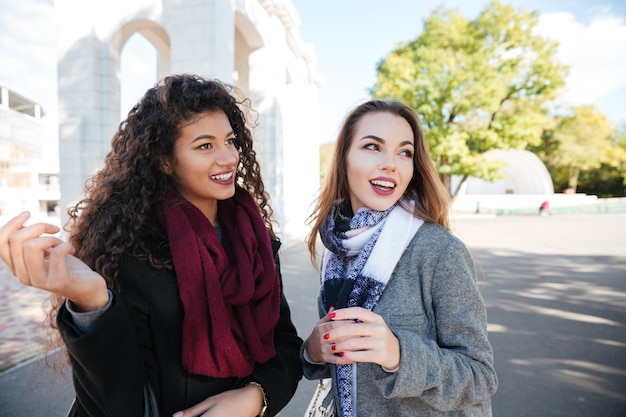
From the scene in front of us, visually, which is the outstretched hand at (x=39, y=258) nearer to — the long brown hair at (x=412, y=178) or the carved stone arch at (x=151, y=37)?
the long brown hair at (x=412, y=178)

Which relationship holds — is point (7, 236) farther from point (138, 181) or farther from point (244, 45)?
point (244, 45)

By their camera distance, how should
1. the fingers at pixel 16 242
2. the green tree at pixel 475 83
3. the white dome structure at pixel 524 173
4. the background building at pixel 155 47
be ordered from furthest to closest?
1. the white dome structure at pixel 524 173
2. the green tree at pixel 475 83
3. the background building at pixel 155 47
4. the fingers at pixel 16 242

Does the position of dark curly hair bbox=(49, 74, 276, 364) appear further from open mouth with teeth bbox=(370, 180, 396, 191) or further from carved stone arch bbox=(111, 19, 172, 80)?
carved stone arch bbox=(111, 19, 172, 80)

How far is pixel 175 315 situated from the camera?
1.40 metres

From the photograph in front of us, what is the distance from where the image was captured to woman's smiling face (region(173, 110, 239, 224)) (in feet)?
5.29

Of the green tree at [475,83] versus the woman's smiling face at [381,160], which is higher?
the green tree at [475,83]

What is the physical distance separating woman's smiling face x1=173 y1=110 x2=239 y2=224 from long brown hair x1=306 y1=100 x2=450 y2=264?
21.3 inches

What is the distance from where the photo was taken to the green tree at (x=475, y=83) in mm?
18891

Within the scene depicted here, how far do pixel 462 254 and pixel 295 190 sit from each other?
15.0 m

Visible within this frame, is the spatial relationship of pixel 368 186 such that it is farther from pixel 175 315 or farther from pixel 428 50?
pixel 428 50

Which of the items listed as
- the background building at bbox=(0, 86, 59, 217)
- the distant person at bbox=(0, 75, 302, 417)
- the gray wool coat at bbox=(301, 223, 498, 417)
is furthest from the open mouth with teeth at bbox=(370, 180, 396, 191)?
the background building at bbox=(0, 86, 59, 217)

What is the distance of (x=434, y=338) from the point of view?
142 cm

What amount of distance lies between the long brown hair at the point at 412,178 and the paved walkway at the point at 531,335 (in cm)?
43

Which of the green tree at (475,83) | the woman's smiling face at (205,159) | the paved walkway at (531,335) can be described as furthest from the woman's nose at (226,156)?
the green tree at (475,83)
